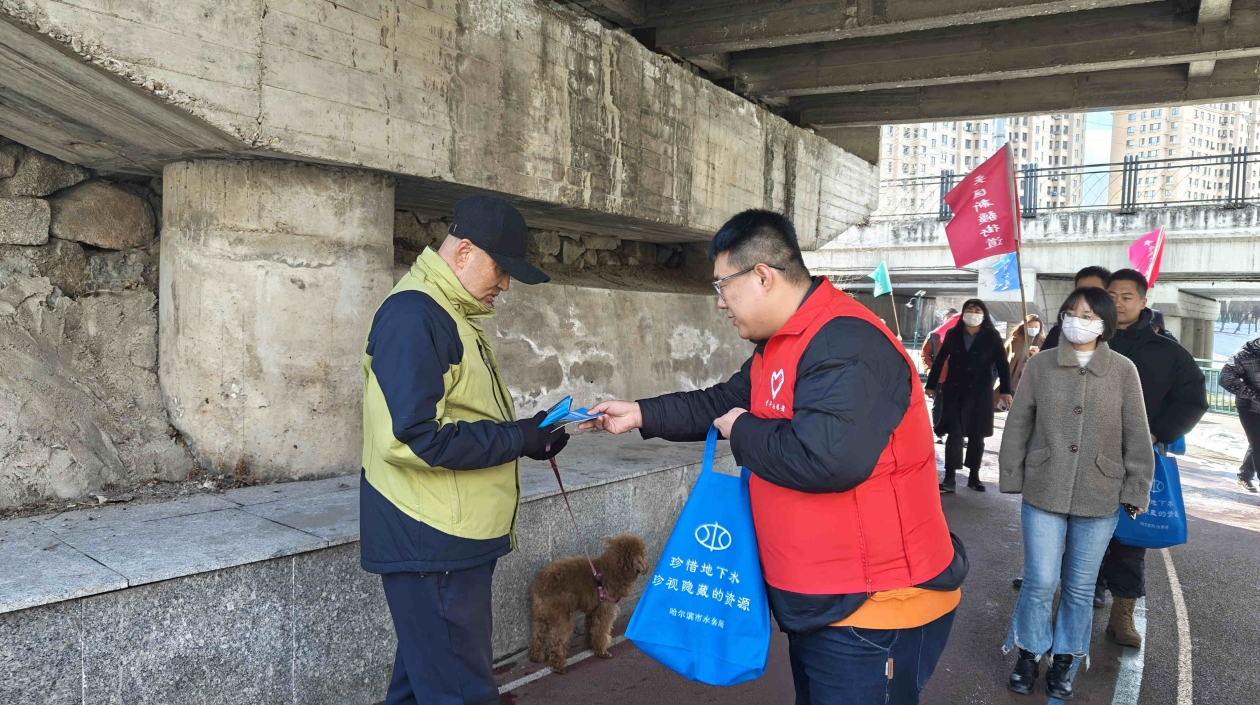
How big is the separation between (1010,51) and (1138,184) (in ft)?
62.0

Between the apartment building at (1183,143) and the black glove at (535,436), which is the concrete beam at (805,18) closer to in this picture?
the black glove at (535,436)

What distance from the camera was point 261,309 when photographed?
13.6ft

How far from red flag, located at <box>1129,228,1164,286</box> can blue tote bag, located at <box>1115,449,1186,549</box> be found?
700 centimetres

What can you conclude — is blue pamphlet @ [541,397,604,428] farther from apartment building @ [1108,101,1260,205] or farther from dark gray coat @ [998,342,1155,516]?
apartment building @ [1108,101,1260,205]

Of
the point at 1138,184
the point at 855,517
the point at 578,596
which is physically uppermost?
the point at 1138,184

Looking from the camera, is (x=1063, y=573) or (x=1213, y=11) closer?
(x=1063, y=573)

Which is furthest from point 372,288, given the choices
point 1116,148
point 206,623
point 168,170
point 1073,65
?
point 1116,148

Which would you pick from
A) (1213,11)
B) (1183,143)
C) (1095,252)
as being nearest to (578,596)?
(1213,11)

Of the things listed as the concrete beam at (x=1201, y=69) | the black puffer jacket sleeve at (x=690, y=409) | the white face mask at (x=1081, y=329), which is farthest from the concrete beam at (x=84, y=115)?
the concrete beam at (x=1201, y=69)

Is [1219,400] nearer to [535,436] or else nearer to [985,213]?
[985,213]

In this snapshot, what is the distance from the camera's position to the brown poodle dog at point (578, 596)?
3988 mm

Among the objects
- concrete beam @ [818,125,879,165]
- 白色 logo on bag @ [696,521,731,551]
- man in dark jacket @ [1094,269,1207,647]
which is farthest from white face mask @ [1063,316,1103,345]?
concrete beam @ [818,125,879,165]

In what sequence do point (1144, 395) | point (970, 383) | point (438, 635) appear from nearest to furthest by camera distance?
point (438, 635), point (1144, 395), point (970, 383)

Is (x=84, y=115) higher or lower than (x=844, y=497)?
higher
